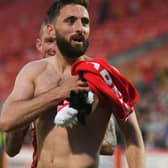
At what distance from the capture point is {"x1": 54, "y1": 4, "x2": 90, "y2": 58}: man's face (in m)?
3.88

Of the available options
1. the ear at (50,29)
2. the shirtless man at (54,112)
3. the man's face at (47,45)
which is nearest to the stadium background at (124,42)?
the man's face at (47,45)

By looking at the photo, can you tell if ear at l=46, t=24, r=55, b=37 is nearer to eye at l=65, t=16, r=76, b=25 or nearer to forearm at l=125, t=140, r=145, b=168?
eye at l=65, t=16, r=76, b=25

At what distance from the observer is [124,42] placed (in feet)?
42.9

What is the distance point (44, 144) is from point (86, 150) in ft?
0.78

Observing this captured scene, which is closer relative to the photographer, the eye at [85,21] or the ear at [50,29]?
the eye at [85,21]

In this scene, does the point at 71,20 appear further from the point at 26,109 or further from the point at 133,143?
the point at 133,143

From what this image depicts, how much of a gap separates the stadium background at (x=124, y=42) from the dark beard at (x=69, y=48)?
24.2ft

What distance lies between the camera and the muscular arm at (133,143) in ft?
13.1

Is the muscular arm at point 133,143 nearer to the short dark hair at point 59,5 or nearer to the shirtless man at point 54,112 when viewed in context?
the shirtless man at point 54,112

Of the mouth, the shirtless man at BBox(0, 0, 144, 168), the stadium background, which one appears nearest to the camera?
the shirtless man at BBox(0, 0, 144, 168)

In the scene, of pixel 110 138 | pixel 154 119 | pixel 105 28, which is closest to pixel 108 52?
pixel 105 28

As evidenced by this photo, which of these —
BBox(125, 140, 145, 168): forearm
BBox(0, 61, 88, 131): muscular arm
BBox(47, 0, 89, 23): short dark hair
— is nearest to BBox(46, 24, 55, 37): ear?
BBox(47, 0, 89, 23): short dark hair

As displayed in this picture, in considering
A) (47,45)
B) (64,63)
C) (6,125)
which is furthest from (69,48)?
(47,45)

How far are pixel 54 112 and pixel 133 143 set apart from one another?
480mm
